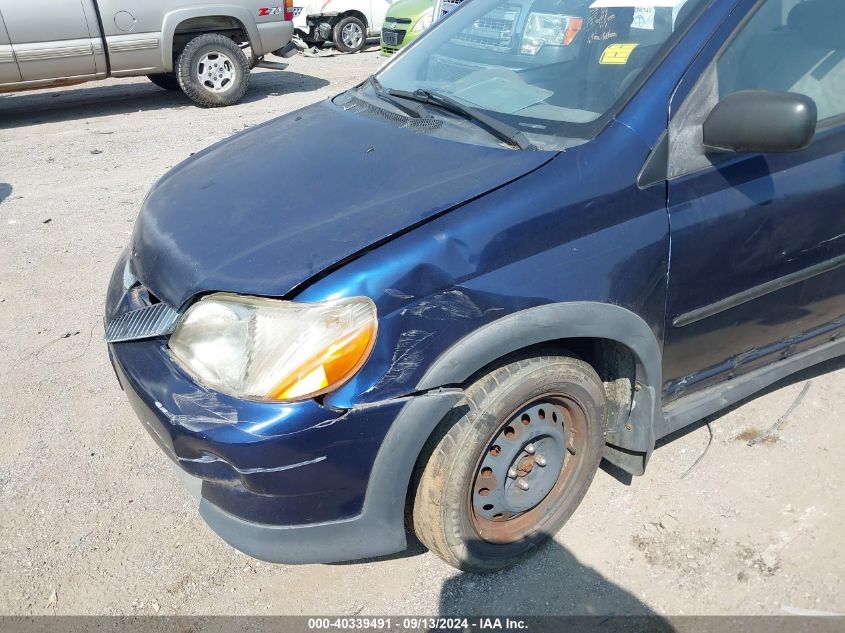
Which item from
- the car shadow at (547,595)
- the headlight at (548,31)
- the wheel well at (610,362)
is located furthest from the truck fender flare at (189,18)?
the car shadow at (547,595)

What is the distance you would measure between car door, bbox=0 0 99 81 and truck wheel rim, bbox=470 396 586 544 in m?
7.68

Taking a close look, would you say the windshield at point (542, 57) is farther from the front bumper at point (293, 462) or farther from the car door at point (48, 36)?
the car door at point (48, 36)

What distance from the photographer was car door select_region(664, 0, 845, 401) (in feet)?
7.01

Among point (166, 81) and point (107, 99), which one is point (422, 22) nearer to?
point (166, 81)

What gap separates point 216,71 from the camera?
8672mm

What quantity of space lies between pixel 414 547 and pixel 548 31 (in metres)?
2.05

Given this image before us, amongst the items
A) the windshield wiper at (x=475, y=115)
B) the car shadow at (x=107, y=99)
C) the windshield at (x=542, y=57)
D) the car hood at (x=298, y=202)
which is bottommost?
the car shadow at (x=107, y=99)

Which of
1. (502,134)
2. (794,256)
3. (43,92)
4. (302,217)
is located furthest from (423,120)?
(43,92)

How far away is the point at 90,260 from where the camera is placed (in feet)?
15.2

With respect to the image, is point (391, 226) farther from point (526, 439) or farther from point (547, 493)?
point (547, 493)

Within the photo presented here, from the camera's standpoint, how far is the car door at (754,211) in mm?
2137

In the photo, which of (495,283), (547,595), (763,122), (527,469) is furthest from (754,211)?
(547,595)

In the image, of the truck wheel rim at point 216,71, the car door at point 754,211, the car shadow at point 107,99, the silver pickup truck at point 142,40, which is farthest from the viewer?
the car shadow at point 107,99

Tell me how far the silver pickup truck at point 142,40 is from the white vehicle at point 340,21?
150 inches
